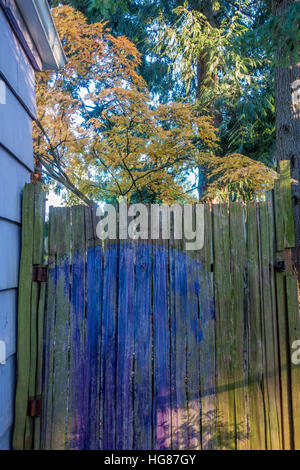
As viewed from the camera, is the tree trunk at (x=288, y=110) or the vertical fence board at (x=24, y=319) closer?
the vertical fence board at (x=24, y=319)

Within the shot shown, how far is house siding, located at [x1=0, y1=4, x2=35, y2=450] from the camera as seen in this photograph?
6.20ft

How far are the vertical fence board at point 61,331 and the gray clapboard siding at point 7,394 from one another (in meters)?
0.24

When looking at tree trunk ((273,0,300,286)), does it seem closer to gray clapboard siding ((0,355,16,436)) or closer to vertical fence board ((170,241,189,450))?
vertical fence board ((170,241,189,450))

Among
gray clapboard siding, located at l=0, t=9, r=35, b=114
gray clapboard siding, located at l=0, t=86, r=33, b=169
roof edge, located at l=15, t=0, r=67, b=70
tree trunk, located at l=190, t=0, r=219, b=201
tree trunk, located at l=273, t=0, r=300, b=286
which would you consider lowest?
gray clapboard siding, located at l=0, t=86, r=33, b=169

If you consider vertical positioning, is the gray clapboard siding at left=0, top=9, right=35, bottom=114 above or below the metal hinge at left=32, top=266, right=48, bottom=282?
above

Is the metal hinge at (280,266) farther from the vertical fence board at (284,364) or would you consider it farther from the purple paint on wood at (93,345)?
the purple paint on wood at (93,345)

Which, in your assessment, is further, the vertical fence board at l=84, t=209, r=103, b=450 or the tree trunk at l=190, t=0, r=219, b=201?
the tree trunk at l=190, t=0, r=219, b=201

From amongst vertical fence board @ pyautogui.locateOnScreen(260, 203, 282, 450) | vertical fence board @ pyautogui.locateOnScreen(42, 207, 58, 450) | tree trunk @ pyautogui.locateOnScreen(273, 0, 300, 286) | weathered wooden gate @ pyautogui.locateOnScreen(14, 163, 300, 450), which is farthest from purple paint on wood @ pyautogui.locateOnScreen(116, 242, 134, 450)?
tree trunk @ pyautogui.locateOnScreen(273, 0, 300, 286)

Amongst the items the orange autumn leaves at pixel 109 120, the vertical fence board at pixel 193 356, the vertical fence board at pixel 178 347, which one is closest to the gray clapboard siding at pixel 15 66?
the vertical fence board at pixel 178 347

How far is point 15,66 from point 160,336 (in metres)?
1.92

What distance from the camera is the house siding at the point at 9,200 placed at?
1.89 meters

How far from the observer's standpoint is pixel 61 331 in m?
2.07
